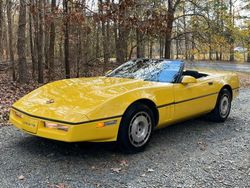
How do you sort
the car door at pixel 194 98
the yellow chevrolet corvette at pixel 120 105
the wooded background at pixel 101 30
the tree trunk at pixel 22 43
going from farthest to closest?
the tree trunk at pixel 22 43
the wooded background at pixel 101 30
the car door at pixel 194 98
the yellow chevrolet corvette at pixel 120 105

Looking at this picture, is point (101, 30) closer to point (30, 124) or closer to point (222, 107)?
point (222, 107)

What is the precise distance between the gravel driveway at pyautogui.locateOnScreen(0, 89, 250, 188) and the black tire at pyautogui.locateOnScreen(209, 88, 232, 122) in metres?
0.83

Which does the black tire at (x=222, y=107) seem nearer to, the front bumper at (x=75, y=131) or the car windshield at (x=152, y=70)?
A: the car windshield at (x=152, y=70)

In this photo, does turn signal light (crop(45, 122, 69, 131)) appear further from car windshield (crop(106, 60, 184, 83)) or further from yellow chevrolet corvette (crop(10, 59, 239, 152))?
car windshield (crop(106, 60, 184, 83))

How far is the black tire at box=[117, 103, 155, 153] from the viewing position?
433 cm

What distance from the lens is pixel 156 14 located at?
11547 mm

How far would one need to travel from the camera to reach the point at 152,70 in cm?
556

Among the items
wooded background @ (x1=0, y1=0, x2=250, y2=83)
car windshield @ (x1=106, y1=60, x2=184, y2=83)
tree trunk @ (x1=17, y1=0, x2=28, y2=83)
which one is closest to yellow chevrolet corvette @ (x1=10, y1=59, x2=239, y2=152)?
car windshield @ (x1=106, y1=60, x2=184, y2=83)

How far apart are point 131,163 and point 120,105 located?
773 mm

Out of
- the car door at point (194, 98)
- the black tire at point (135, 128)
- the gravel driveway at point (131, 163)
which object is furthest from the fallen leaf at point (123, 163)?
the car door at point (194, 98)

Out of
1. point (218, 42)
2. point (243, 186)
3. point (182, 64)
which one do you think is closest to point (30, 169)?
point (243, 186)

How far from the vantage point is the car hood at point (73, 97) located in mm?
4004

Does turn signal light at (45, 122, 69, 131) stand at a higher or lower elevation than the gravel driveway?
higher

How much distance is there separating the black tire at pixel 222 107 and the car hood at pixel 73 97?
2.00 metres
